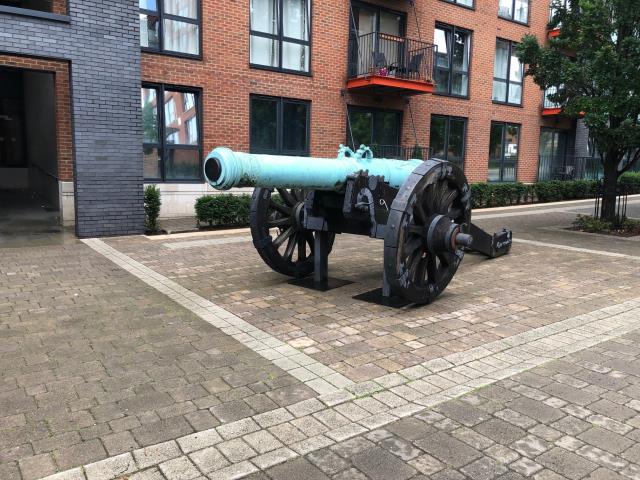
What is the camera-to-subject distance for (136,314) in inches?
214

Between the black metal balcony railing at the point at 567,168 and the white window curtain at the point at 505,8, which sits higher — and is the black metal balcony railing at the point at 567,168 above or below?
below

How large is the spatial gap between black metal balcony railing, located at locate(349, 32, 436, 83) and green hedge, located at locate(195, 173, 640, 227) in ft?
12.5

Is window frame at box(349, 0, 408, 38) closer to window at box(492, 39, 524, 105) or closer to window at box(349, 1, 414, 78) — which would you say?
window at box(349, 1, 414, 78)

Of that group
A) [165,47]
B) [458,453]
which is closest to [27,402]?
[458,453]

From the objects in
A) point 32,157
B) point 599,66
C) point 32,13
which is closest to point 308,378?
point 32,13

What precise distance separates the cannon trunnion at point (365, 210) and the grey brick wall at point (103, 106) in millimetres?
4727

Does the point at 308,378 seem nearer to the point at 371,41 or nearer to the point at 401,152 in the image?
the point at 371,41

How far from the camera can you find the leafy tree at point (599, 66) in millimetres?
10430

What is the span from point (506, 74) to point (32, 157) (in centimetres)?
1648

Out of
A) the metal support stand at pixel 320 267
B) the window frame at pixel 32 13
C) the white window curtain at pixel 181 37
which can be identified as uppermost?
the white window curtain at pixel 181 37

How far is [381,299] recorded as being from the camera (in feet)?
19.7

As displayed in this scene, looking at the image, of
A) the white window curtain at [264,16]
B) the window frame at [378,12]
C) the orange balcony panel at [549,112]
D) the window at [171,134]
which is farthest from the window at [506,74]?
the window at [171,134]

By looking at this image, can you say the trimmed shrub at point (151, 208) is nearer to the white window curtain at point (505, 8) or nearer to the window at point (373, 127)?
the window at point (373, 127)

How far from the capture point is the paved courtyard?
2.95 m
